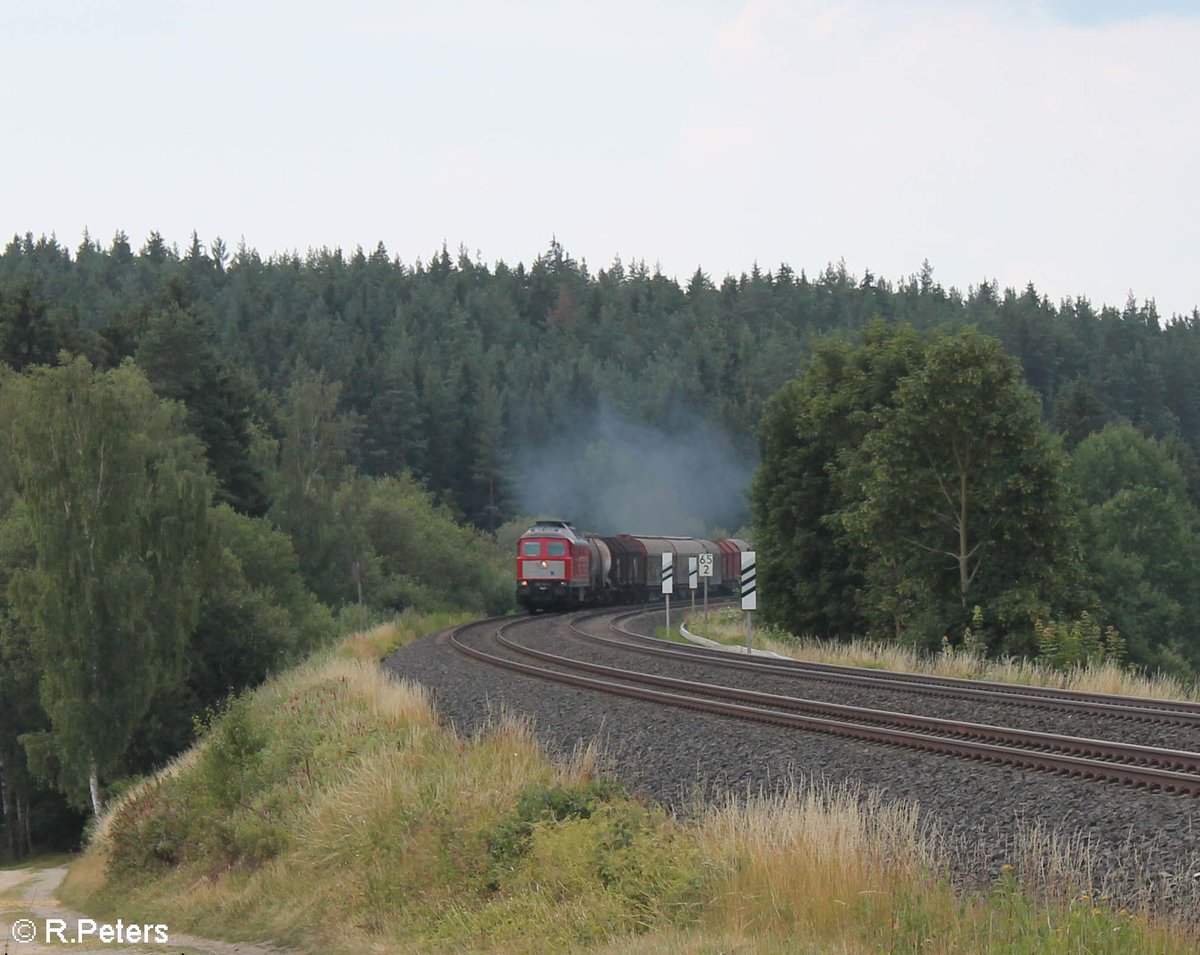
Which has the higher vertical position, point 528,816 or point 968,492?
point 968,492

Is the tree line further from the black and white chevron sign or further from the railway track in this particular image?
the railway track

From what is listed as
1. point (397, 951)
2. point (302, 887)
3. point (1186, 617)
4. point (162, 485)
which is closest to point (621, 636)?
point (162, 485)

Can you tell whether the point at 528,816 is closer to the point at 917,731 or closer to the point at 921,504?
the point at 917,731

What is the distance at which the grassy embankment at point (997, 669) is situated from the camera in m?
22.0

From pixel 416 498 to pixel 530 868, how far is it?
76.6 metres

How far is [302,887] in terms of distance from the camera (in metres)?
12.2

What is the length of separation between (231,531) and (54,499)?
37.2ft

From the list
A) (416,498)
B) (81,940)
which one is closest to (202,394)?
(416,498)

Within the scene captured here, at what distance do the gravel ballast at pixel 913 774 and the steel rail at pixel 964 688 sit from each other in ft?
2.10

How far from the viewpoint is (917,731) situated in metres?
15.4

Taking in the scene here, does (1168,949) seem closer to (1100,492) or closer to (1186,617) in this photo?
(1186,617)

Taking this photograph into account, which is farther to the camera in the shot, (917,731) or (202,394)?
(202,394)

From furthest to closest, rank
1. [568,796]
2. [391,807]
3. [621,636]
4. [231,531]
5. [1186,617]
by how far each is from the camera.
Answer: [1186,617], [231,531], [621,636], [391,807], [568,796]

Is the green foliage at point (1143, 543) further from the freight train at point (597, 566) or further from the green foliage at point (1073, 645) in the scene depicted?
the green foliage at point (1073, 645)
